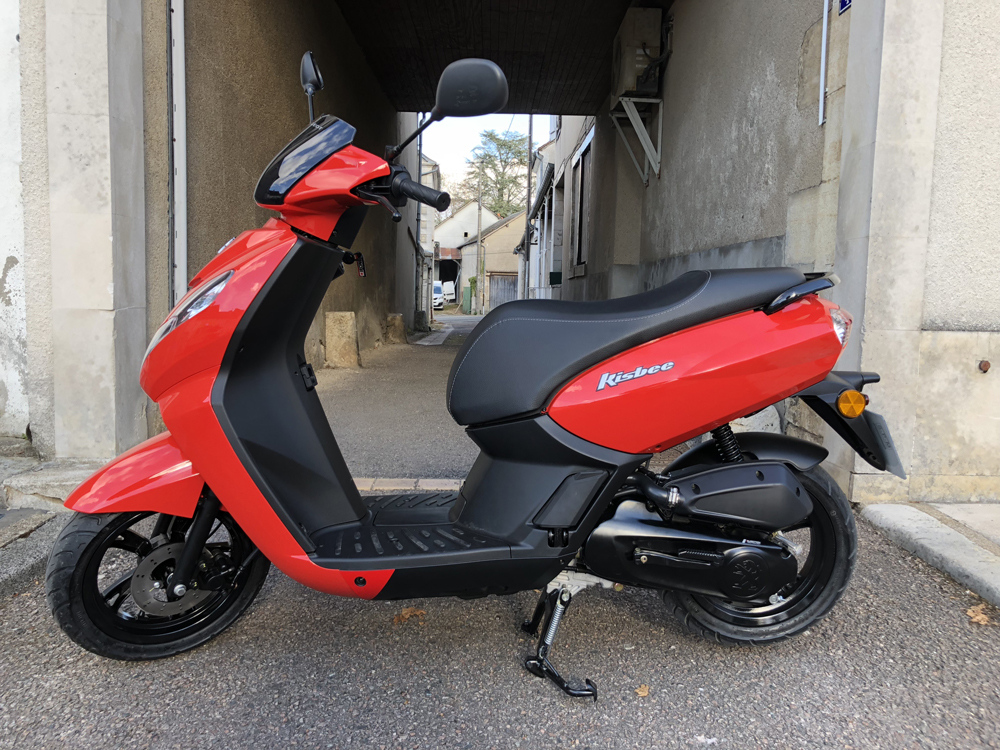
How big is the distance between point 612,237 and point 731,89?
13.0 ft

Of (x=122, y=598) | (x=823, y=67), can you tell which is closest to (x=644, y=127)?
(x=823, y=67)

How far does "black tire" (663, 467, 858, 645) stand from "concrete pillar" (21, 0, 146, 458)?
2730 millimetres

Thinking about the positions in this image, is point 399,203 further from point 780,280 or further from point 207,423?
point 780,280

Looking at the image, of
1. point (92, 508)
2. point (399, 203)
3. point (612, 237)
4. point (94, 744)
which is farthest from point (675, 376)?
point (612, 237)

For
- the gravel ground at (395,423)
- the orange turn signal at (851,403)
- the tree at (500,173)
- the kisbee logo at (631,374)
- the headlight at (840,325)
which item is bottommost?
the gravel ground at (395,423)

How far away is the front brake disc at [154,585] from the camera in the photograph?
1.83 m

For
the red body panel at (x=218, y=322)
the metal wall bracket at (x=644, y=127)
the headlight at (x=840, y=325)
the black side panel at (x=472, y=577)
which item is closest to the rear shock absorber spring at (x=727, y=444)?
the headlight at (x=840, y=325)

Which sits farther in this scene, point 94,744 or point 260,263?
point 260,263

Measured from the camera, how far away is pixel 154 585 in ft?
6.07

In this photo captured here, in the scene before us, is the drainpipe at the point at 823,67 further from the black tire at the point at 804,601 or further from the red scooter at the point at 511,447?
the black tire at the point at 804,601

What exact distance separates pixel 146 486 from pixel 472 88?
4.31 feet

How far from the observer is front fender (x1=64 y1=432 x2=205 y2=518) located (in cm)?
173

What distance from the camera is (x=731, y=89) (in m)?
4.88

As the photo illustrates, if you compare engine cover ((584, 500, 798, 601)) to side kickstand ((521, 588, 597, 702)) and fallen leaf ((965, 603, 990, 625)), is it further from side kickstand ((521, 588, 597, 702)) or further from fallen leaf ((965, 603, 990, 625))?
fallen leaf ((965, 603, 990, 625))
